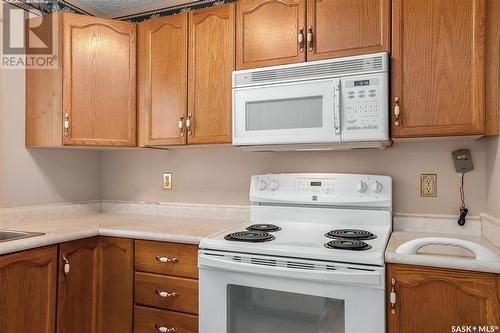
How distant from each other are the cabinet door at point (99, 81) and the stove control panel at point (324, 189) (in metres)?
0.91

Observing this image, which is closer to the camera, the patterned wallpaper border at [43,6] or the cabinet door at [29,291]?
the cabinet door at [29,291]

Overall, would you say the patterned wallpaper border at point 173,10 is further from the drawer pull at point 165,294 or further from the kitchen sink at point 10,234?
the drawer pull at point 165,294

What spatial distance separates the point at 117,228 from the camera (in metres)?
1.96

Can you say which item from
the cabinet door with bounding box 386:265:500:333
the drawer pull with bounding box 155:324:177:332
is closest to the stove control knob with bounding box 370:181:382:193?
the cabinet door with bounding box 386:265:500:333

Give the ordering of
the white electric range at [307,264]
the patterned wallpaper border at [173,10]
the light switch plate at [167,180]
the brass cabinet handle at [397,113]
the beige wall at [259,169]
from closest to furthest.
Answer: the white electric range at [307,264], the brass cabinet handle at [397,113], the beige wall at [259,169], the patterned wallpaper border at [173,10], the light switch plate at [167,180]

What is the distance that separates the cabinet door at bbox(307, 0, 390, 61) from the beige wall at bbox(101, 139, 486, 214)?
0.58 metres

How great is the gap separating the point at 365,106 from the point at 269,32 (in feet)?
2.22

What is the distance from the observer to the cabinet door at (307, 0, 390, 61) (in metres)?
1.68

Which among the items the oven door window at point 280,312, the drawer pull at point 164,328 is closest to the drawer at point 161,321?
the drawer pull at point 164,328

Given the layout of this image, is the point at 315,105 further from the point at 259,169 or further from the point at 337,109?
the point at 259,169

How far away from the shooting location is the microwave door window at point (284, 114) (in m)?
1.75

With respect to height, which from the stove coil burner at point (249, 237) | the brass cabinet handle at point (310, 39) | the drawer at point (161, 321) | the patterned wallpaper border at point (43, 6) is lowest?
the drawer at point (161, 321)

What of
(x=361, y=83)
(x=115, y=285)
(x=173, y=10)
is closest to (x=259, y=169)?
(x=361, y=83)

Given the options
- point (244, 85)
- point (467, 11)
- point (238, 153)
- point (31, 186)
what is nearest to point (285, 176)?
point (238, 153)
